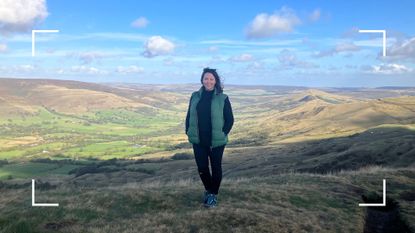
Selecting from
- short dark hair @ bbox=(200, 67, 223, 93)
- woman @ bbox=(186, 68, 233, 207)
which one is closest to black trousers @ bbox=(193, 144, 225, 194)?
woman @ bbox=(186, 68, 233, 207)

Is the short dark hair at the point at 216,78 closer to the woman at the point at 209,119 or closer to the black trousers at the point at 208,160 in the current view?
the woman at the point at 209,119

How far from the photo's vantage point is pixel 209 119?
14539 mm

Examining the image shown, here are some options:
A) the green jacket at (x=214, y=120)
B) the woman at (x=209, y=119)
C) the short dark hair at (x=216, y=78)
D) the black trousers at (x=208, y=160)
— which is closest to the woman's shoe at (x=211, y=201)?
the black trousers at (x=208, y=160)

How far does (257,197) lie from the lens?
17297mm

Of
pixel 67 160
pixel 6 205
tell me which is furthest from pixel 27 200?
pixel 67 160

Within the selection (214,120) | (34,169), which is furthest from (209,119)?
(34,169)

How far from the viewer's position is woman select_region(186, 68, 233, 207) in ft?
47.7

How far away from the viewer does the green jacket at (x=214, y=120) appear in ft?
47.6

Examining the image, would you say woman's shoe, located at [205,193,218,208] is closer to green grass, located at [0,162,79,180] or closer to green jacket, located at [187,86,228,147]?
green jacket, located at [187,86,228,147]

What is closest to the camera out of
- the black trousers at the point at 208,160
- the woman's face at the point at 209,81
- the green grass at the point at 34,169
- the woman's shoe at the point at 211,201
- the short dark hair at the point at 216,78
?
the woman's face at the point at 209,81

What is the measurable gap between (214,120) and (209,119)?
0.58ft

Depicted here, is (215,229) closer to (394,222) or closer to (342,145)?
(394,222)

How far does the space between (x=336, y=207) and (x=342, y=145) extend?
259 feet

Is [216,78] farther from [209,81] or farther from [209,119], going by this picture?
[209,119]
